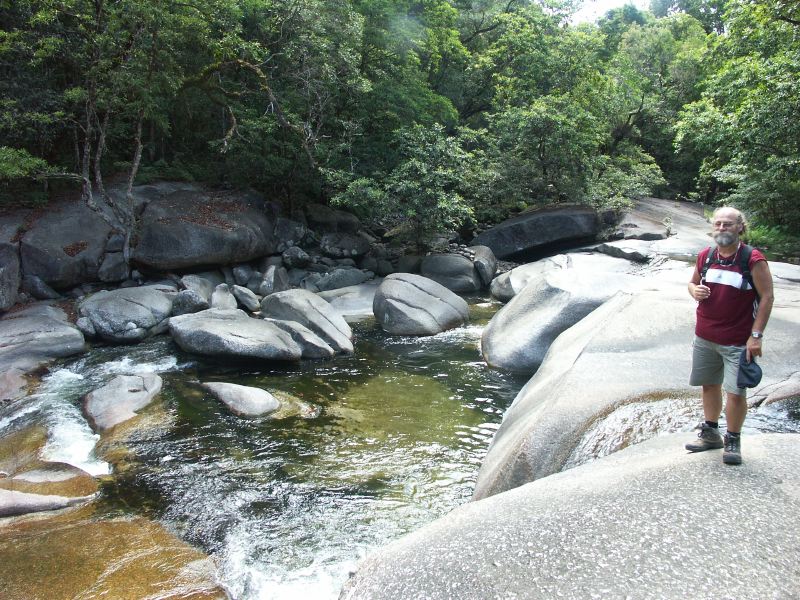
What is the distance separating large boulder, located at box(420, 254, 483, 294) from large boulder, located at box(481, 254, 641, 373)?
593cm

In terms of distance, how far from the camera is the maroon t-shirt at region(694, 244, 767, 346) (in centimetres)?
405

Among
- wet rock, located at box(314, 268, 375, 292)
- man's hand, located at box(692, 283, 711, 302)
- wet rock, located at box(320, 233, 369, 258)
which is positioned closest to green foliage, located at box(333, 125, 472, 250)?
wet rock, located at box(320, 233, 369, 258)

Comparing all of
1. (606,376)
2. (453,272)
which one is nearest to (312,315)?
(453,272)

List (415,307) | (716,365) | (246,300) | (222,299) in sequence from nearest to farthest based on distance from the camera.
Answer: (716,365) → (415,307) → (222,299) → (246,300)

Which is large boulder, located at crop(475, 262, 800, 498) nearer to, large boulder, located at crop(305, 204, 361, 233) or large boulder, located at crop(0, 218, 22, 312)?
large boulder, located at crop(0, 218, 22, 312)

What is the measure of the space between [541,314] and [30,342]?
980cm

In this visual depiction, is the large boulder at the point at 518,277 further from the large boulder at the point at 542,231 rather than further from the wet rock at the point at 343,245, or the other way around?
the wet rock at the point at 343,245

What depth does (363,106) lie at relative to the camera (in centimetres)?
1933

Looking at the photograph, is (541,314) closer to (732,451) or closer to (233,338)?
(233,338)

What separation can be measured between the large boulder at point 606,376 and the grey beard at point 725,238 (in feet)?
6.95

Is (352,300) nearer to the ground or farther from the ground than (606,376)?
nearer to the ground

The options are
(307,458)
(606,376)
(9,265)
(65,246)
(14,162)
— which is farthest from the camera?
(65,246)

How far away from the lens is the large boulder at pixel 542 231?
20.0 metres

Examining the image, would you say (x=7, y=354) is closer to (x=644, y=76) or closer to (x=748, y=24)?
(x=748, y=24)
